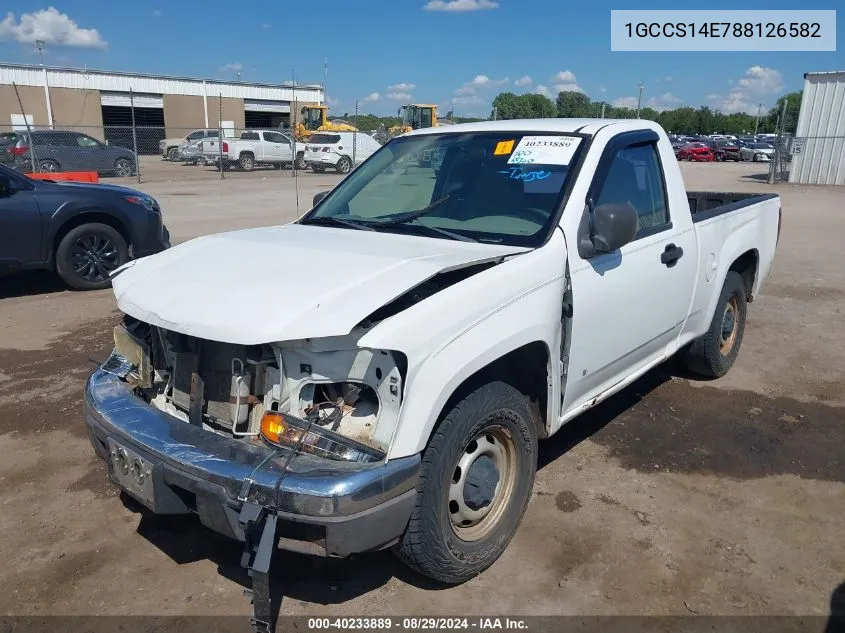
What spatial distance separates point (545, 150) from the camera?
12.5 feet

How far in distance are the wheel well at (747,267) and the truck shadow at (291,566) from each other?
12.2 feet

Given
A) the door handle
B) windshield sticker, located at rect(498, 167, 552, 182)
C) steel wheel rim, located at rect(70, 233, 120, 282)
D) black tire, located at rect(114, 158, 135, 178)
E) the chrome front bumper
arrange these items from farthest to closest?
black tire, located at rect(114, 158, 135, 178), steel wheel rim, located at rect(70, 233, 120, 282), the door handle, windshield sticker, located at rect(498, 167, 552, 182), the chrome front bumper

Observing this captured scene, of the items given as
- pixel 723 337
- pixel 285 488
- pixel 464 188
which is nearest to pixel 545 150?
pixel 464 188

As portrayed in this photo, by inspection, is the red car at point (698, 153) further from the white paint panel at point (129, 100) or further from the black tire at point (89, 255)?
the black tire at point (89, 255)

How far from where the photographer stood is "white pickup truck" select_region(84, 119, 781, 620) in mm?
2498

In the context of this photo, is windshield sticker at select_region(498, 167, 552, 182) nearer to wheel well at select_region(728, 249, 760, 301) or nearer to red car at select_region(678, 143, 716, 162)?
wheel well at select_region(728, 249, 760, 301)

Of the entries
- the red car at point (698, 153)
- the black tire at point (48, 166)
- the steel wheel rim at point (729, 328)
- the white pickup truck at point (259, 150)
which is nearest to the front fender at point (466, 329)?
the steel wheel rim at point (729, 328)

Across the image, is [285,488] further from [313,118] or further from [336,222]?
[313,118]

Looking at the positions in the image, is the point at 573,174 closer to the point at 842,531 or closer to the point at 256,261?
the point at 256,261

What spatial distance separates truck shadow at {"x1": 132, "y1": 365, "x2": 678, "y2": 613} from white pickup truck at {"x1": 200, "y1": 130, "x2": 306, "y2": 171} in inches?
1092

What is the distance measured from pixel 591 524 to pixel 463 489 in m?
0.95

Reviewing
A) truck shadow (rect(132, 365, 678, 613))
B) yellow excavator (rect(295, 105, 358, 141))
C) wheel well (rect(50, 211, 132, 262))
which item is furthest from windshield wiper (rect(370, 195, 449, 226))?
yellow excavator (rect(295, 105, 358, 141))

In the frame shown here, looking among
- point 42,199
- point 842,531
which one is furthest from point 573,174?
point 42,199

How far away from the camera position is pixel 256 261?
125 inches
